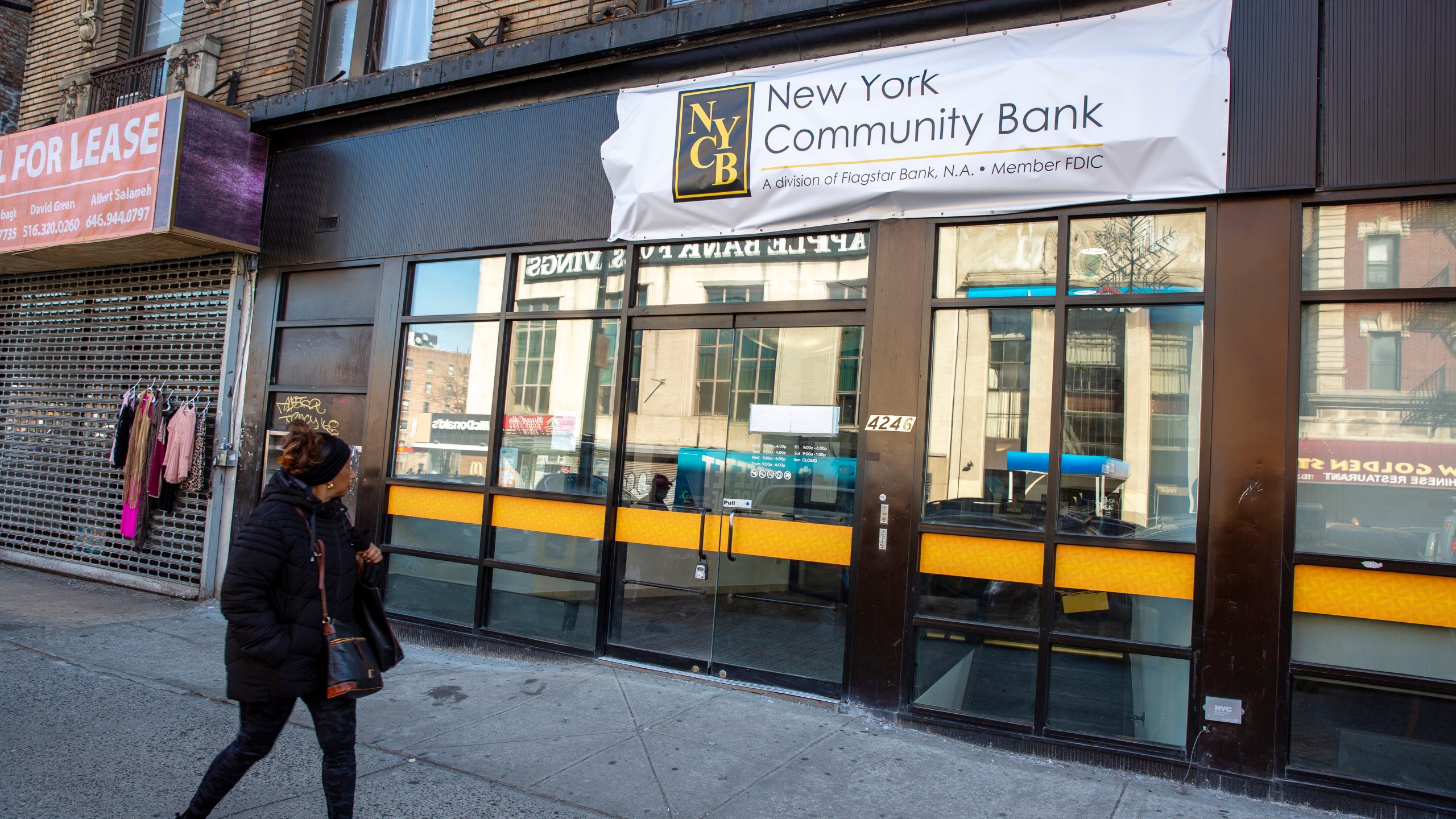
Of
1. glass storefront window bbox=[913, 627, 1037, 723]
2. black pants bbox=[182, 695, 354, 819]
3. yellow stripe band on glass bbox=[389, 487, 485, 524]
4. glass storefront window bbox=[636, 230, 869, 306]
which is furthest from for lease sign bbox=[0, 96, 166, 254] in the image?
glass storefront window bbox=[913, 627, 1037, 723]

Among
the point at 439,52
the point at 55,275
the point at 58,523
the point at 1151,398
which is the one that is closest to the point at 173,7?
the point at 55,275

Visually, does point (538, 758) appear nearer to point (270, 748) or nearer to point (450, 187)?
point (270, 748)

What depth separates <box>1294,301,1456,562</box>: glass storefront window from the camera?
4539 millimetres

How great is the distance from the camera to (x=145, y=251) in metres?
9.34

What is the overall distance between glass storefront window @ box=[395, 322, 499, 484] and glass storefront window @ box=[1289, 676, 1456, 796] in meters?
5.96

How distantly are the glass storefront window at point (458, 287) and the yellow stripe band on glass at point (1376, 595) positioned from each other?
20.0 feet

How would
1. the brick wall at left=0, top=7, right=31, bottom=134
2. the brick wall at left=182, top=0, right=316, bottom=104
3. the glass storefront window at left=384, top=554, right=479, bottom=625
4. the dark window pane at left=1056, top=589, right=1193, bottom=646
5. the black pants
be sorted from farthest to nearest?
the brick wall at left=0, top=7, right=31, bottom=134 → the brick wall at left=182, top=0, right=316, bottom=104 → the glass storefront window at left=384, top=554, right=479, bottom=625 → the dark window pane at left=1056, top=589, right=1193, bottom=646 → the black pants

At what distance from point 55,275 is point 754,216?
976cm

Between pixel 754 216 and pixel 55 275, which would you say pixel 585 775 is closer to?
pixel 754 216

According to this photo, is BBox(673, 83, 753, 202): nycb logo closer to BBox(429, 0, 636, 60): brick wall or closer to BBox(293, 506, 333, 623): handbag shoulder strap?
BBox(429, 0, 636, 60): brick wall

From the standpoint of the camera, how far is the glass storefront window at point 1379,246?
463cm

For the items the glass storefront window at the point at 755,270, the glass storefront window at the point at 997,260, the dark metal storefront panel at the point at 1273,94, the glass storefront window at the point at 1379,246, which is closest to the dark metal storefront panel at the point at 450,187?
the glass storefront window at the point at 755,270

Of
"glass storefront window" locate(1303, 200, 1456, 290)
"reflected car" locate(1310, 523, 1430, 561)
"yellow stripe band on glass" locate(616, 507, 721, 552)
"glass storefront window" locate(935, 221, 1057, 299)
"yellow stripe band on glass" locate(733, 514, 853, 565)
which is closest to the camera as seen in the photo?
"reflected car" locate(1310, 523, 1430, 561)

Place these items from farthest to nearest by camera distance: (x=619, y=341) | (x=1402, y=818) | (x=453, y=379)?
1. (x=453, y=379)
2. (x=619, y=341)
3. (x=1402, y=818)
